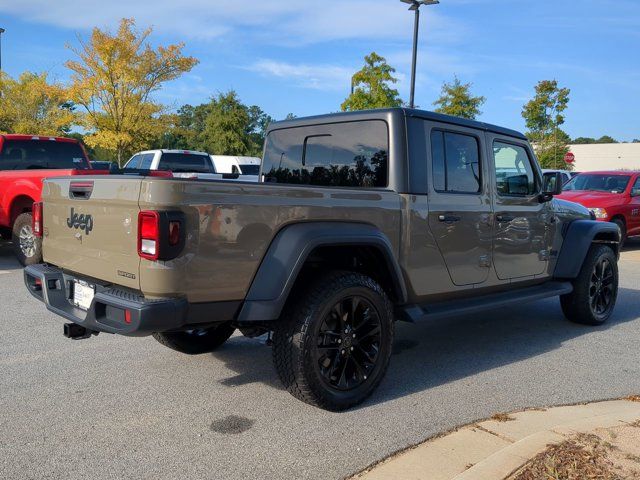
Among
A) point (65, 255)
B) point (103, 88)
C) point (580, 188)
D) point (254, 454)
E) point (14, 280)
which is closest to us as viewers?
point (254, 454)

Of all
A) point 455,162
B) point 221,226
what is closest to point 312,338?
point 221,226

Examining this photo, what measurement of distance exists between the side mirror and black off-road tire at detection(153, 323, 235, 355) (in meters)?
3.13

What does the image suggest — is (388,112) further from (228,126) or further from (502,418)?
(228,126)

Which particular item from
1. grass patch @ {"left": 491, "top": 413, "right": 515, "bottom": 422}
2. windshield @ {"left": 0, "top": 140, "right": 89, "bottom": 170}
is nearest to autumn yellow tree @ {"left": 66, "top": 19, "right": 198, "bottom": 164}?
windshield @ {"left": 0, "top": 140, "right": 89, "bottom": 170}

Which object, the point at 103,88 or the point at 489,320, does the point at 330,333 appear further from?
the point at 103,88

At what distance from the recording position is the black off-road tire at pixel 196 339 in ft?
15.4

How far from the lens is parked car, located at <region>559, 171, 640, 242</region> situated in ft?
39.9

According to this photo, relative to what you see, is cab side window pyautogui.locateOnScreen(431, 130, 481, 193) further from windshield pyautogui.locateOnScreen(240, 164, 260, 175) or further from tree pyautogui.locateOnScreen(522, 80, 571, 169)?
tree pyautogui.locateOnScreen(522, 80, 571, 169)

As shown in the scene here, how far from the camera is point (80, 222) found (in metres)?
3.67

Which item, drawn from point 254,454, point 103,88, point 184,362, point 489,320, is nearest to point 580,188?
point 489,320

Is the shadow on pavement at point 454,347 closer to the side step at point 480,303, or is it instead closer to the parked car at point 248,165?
the side step at point 480,303

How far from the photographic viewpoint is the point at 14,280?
8.00 meters

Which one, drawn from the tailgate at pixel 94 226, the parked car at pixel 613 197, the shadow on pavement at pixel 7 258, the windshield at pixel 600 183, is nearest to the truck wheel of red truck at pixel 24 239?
the shadow on pavement at pixel 7 258

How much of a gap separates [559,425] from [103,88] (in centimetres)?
2355
